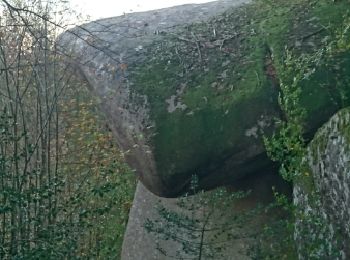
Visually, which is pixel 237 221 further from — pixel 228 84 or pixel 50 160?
pixel 50 160

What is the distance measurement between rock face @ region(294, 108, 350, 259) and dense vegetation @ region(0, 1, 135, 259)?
4.57ft

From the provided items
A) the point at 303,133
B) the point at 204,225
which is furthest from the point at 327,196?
the point at 204,225

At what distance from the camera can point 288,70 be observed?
19.3 ft

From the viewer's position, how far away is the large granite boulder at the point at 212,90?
6.23 meters

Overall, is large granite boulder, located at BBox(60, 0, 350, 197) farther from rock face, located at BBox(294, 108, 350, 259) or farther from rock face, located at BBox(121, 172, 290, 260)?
rock face, located at BBox(294, 108, 350, 259)

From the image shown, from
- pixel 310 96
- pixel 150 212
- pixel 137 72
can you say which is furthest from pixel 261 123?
pixel 150 212

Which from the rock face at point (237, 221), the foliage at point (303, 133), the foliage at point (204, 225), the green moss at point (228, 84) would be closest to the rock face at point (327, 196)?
the foliage at point (303, 133)

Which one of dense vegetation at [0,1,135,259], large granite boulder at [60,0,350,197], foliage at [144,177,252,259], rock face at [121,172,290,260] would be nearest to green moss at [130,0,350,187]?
large granite boulder at [60,0,350,197]

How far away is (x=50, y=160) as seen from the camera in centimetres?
867

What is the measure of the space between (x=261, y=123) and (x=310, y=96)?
489 millimetres

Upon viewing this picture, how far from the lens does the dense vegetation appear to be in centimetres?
540

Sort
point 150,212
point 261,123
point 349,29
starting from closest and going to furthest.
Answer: point 349,29, point 261,123, point 150,212

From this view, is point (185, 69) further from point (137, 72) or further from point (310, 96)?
point (310, 96)

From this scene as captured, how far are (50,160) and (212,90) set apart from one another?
2.82 m
